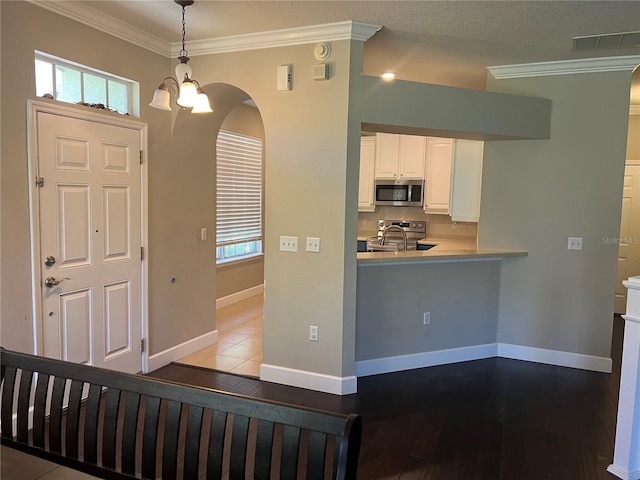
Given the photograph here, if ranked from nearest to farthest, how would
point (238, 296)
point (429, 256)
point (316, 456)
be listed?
1. point (316, 456)
2. point (429, 256)
3. point (238, 296)

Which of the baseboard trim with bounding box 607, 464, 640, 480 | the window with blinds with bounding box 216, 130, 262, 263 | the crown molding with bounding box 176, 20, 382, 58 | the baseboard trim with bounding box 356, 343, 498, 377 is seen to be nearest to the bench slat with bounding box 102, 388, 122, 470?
the baseboard trim with bounding box 356, 343, 498, 377

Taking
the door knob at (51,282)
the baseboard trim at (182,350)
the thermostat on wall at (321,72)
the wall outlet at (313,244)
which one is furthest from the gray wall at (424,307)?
the door knob at (51,282)

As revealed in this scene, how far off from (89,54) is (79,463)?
267 cm

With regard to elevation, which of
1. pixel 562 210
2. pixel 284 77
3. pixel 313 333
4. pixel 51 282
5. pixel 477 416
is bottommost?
pixel 477 416

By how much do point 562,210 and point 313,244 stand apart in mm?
2329

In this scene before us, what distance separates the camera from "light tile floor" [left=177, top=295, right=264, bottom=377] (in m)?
3.98

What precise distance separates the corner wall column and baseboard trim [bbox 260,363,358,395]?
174cm

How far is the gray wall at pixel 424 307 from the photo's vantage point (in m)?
3.77

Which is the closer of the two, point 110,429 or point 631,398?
point 110,429

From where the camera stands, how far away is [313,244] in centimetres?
344

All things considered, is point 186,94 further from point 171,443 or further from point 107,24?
point 171,443

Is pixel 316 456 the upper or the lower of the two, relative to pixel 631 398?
upper

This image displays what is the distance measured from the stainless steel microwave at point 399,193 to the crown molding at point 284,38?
2.98 m

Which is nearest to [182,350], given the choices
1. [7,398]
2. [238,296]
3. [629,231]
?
[238,296]
